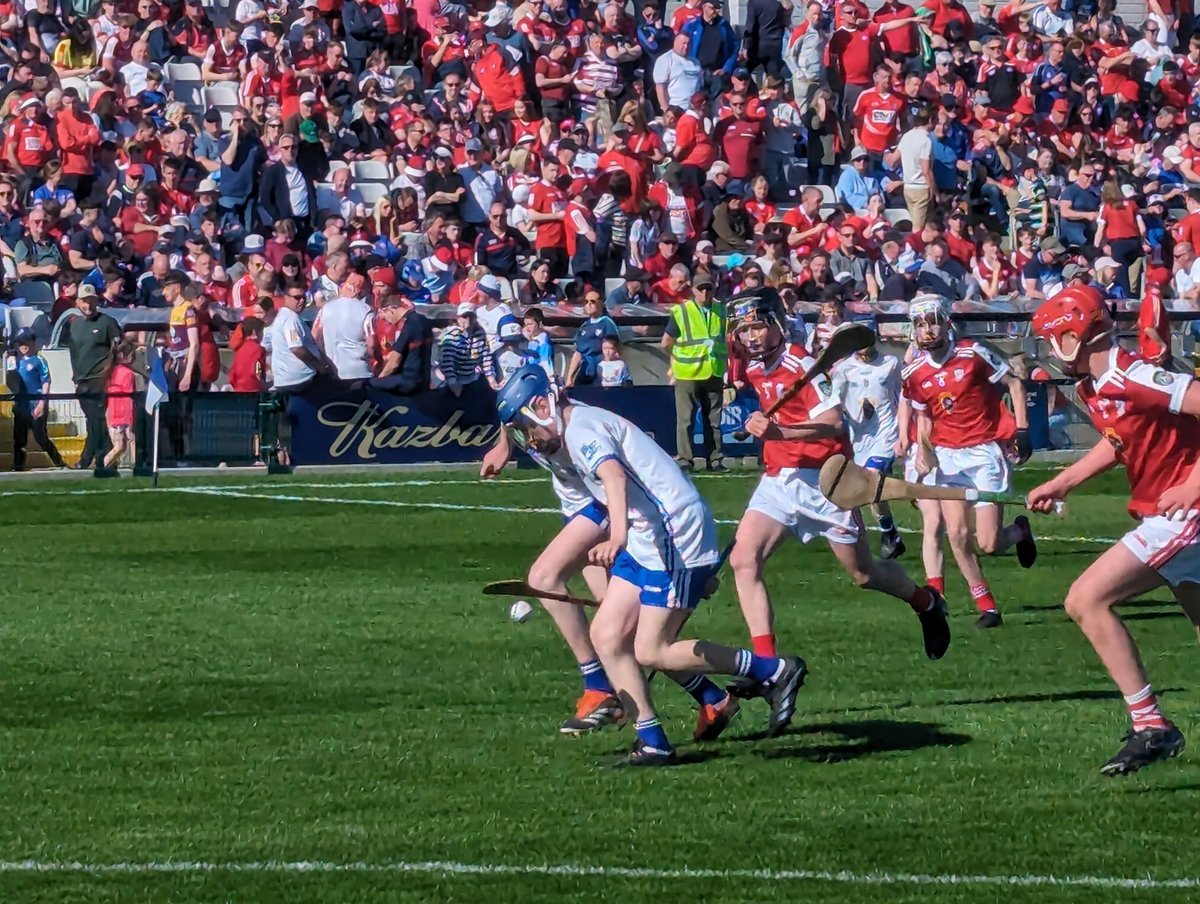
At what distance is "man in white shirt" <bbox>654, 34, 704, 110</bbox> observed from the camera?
2870 centimetres

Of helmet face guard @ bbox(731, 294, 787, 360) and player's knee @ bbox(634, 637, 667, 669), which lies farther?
helmet face guard @ bbox(731, 294, 787, 360)

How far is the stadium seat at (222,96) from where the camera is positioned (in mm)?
26453

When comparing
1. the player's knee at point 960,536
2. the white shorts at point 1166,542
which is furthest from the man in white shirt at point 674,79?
the white shorts at point 1166,542

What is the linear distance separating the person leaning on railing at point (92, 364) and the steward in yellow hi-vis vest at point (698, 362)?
582 cm

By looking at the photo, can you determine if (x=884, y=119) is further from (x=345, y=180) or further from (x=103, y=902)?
(x=103, y=902)

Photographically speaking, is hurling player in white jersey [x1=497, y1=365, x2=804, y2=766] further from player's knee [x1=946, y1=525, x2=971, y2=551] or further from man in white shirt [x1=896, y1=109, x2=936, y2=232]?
man in white shirt [x1=896, y1=109, x2=936, y2=232]

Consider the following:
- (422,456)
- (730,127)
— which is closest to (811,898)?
(422,456)

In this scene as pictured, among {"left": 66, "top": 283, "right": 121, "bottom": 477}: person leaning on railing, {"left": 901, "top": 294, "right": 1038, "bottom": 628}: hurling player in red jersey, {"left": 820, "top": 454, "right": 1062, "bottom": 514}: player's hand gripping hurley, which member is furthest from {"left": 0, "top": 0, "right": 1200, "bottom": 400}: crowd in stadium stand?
{"left": 820, "top": 454, "right": 1062, "bottom": 514}: player's hand gripping hurley

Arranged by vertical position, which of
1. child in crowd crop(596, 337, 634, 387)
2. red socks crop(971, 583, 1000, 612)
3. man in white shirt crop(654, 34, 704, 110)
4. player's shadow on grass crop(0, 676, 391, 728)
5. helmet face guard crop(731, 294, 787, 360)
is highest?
man in white shirt crop(654, 34, 704, 110)

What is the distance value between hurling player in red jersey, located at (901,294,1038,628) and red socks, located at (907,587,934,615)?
96.0 inches

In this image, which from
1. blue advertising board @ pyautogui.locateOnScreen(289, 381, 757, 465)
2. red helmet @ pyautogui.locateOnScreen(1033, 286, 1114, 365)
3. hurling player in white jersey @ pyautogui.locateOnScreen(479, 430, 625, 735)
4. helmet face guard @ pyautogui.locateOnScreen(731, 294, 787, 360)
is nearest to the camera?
red helmet @ pyautogui.locateOnScreen(1033, 286, 1114, 365)

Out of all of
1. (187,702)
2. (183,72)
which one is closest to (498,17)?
(183,72)

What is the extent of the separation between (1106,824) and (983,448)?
637cm

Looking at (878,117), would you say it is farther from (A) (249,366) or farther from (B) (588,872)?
(B) (588,872)
